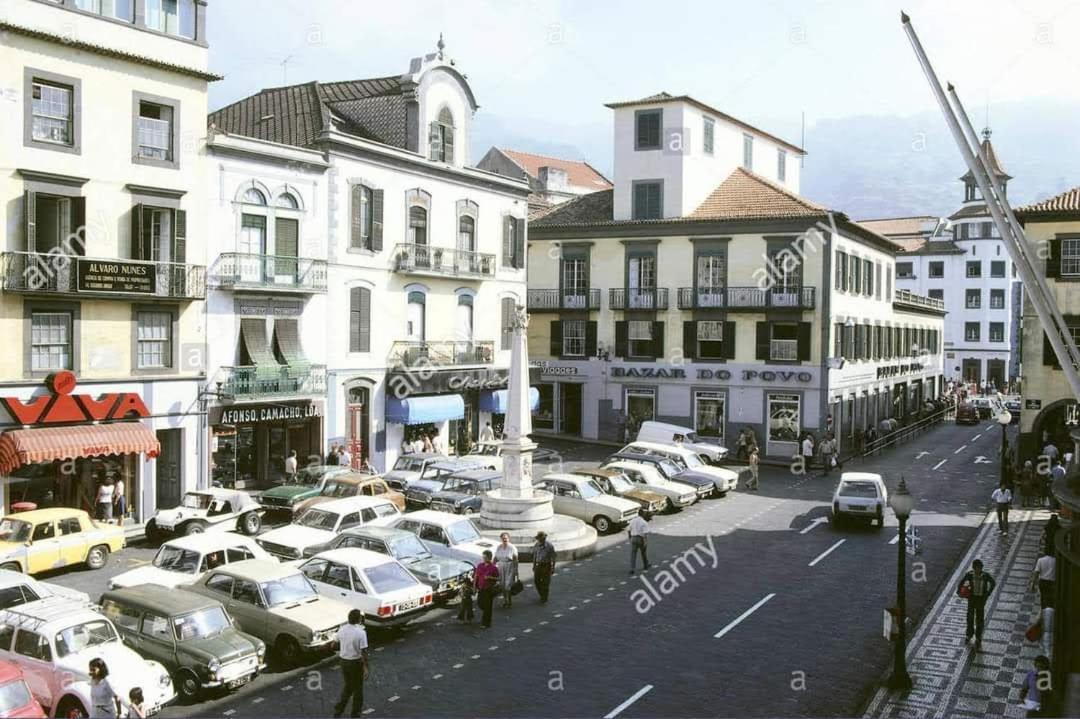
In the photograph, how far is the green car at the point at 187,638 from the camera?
15.7m

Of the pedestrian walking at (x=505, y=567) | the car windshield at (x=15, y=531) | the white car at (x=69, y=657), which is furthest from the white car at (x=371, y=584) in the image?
the car windshield at (x=15, y=531)

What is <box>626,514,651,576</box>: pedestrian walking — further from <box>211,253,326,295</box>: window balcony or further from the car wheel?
<box>211,253,326,295</box>: window balcony

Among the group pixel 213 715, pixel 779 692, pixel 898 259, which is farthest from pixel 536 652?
pixel 898 259

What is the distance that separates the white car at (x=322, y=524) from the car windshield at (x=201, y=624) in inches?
235

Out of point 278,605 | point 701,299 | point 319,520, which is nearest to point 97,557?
point 319,520

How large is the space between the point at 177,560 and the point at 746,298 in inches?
1329

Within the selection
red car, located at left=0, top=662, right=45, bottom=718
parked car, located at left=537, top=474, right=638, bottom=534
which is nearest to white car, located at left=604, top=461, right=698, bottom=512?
parked car, located at left=537, top=474, right=638, bottom=534

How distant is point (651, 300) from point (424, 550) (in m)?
30.4

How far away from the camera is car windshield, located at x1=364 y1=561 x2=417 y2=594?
19297mm

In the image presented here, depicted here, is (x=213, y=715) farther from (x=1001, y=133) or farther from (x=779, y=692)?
(x=1001, y=133)

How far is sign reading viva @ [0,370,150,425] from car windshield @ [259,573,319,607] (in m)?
12.6

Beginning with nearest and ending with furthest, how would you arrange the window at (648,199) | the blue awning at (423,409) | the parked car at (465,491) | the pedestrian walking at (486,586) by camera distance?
the pedestrian walking at (486,586)
the parked car at (465,491)
the blue awning at (423,409)
the window at (648,199)

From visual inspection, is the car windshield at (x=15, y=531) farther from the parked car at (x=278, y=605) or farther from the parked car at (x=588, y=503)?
the parked car at (x=588, y=503)

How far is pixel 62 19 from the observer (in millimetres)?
27734
